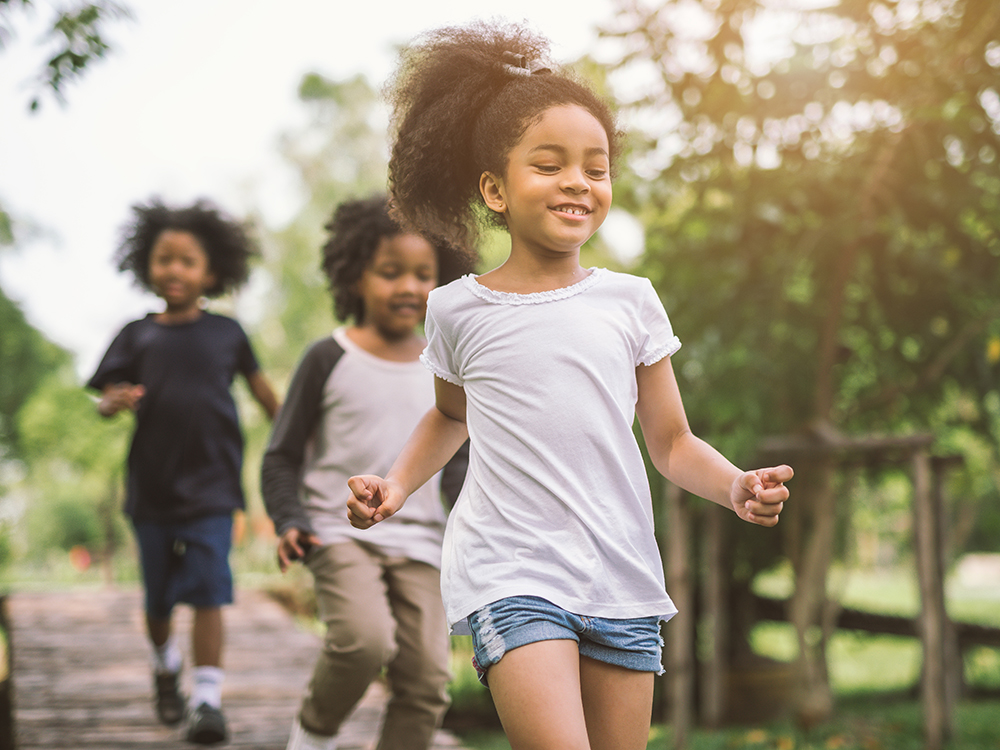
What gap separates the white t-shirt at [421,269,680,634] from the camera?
1720mm

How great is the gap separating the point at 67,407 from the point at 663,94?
63.3ft

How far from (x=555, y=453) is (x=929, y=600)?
227 inches

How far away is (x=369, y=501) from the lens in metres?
1.76

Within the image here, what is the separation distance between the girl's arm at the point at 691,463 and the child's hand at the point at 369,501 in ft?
1.73

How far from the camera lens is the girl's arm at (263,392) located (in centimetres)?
370

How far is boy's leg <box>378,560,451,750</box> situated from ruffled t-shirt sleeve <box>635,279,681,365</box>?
1.27 m

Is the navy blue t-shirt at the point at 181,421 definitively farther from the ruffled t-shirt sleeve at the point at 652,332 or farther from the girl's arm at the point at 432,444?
the ruffled t-shirt sleeve at the point at 652,332

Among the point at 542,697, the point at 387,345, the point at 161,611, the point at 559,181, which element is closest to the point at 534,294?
the point at 559,181

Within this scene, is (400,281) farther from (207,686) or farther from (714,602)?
(714,602)

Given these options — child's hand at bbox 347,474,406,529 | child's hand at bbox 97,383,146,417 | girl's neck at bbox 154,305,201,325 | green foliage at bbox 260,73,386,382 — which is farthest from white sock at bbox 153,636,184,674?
green foliage at bbox 260,73,386,382

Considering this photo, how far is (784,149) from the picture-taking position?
6.23 m

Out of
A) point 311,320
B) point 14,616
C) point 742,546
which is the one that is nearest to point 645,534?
point 14,616

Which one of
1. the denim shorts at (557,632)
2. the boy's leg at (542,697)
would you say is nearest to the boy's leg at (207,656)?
the denim shorts at (557,632)

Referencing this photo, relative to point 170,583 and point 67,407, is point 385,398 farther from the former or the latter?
point 67,407
